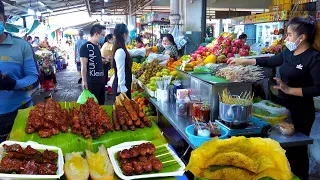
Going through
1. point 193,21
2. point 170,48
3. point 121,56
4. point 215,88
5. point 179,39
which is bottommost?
point 215,88

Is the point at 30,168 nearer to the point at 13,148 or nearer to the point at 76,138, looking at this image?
the point at 13,148

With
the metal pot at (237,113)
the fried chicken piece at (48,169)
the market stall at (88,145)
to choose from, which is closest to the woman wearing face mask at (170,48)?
the market stall at (88,145)

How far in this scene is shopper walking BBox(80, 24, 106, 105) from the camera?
481cm

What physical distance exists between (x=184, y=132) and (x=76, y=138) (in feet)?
3.33

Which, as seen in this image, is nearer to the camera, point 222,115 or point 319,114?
point 222,115

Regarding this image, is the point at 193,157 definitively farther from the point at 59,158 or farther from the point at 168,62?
the point at 168,62

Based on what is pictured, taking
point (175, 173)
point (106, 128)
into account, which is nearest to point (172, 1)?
point (106, 128)

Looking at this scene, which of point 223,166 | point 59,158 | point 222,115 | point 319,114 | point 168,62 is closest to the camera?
point 223,166

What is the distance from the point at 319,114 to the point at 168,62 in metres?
3.05

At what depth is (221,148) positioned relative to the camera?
69.4 inches

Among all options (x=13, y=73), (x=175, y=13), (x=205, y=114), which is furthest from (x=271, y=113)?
(x=175, y=13)

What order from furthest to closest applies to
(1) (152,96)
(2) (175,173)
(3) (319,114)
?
(3) (319,114) < (1) (152,96) < (2) (175,173)

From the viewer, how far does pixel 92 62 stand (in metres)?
4.87

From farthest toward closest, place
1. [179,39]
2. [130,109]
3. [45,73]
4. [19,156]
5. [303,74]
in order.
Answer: [45,73] → [179,39] → [130,109] → [303,74] → [19,156]
